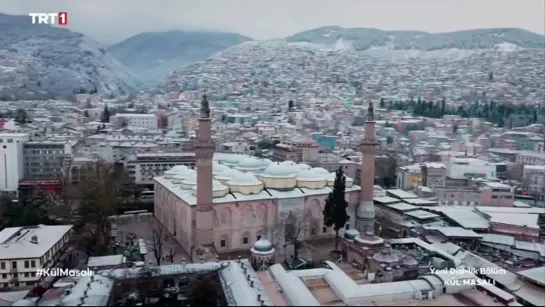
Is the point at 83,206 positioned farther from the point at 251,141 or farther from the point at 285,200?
the point at 251,141

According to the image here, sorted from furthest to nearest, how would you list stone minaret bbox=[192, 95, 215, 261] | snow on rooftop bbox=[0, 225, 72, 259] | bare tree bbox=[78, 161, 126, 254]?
bare tree bbox=[78, 161, 126, 254], stone minaret bbox=[192, 95, 215, 261], snow on rooftop bbox=[0, 225, 72, 259]

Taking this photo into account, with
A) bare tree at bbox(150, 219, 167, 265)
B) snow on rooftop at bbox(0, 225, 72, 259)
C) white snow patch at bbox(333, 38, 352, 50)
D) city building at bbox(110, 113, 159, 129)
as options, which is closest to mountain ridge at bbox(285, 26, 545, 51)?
white snow patch at bbox(333, 38, 352, 50)

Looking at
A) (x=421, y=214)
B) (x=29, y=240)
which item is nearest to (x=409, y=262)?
(x=421, y=214)

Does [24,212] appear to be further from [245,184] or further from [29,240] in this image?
[245,184]

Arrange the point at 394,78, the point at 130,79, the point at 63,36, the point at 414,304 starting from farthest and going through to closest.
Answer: the point at 130,79, the point at 394,78, the point at 63,36, the point at 414,304

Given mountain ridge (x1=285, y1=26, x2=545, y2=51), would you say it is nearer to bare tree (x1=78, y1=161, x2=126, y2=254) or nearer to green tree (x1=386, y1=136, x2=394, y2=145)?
green tree (x1=386, y1=136, x2=394, y2=145)

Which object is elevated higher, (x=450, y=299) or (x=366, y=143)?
(x=366, y=143)

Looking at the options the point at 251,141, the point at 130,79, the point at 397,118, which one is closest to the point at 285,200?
the point at 251,141
